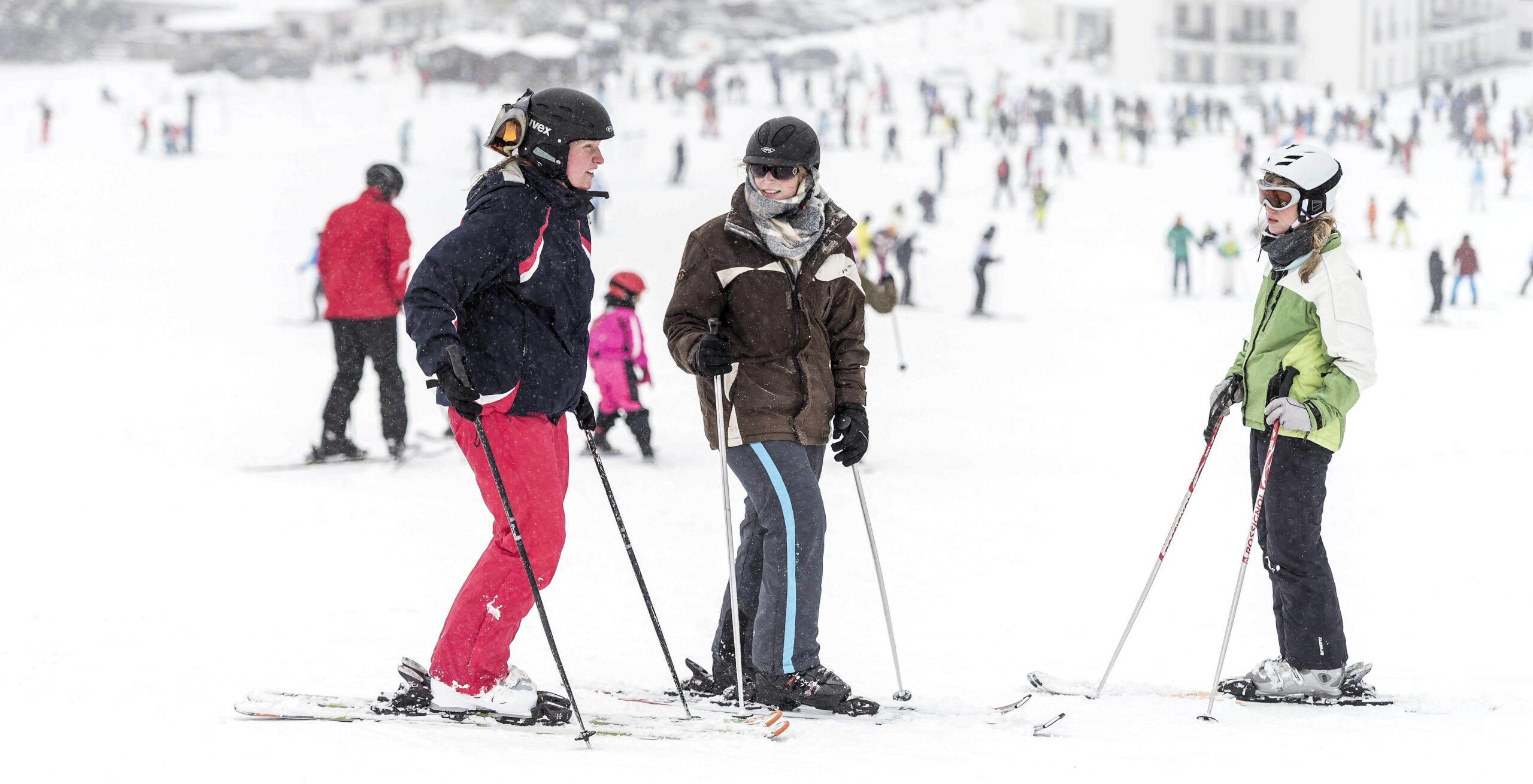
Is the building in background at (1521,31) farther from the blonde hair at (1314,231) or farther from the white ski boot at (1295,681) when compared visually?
the white ski boot at (1295,681)

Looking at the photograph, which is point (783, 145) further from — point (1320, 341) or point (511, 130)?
point (1320, 341)

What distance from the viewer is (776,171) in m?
3.81

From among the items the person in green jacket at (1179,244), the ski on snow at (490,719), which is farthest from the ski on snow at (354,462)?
the person in green jacket at (1179,244)

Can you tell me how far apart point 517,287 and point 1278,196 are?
7.11 ft

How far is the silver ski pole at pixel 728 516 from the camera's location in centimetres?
388

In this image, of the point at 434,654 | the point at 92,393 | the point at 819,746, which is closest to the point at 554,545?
the point at 434,654

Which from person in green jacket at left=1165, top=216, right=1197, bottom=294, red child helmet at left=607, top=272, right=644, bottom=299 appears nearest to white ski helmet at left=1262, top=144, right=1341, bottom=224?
red child helmet at left=607, top=272, right=644, bottom=299

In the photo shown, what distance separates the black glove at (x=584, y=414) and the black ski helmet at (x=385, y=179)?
13.5ft

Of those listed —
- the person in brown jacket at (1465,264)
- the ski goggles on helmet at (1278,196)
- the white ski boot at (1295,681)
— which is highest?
the ski goggles on helmet at (1278,196)

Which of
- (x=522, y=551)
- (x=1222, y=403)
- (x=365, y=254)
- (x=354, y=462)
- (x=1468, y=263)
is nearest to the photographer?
(x=522, y=551)

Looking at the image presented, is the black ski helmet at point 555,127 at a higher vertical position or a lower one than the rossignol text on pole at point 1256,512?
higher

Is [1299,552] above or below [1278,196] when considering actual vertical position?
below

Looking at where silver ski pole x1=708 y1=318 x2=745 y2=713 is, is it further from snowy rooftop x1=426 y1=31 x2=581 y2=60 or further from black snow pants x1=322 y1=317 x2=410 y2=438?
snowy rooftop x1=426 y1=31 x2=581 y2=60

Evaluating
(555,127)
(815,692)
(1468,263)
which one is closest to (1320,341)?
(815,692)
